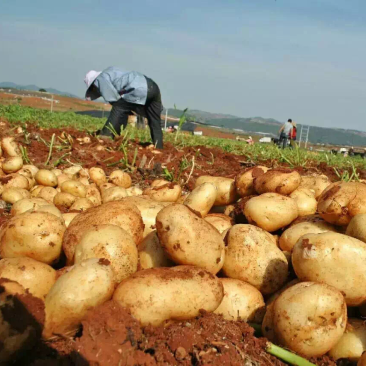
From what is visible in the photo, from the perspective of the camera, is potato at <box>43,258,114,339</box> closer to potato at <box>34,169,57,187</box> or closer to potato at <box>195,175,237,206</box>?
potato at <box>195,175,237,206</box>

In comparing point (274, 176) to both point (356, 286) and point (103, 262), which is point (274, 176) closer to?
point (356, 286)

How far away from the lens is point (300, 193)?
3.28 m

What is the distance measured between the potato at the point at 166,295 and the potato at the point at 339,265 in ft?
1.67

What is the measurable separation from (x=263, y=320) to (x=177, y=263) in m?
0.55

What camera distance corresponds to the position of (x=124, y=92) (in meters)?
8.01

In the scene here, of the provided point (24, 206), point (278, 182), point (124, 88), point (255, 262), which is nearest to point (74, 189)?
point (24, 206)

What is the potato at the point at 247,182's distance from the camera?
3473mm

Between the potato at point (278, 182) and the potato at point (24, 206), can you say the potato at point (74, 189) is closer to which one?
the potato at point (24, 206)

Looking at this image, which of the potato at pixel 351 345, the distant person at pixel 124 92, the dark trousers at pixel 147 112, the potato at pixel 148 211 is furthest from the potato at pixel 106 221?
the distant person at pixel 124 92

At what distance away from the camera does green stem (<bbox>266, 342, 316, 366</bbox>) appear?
1.91 meters

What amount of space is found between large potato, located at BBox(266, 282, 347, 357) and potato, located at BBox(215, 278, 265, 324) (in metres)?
0.25

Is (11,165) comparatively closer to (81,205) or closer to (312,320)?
(81,205)

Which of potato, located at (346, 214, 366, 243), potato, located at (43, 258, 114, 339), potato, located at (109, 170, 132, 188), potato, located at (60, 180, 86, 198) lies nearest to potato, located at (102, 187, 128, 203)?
potato, located at (60, 180, 86, 198)

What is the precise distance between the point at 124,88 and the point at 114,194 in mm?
4485
